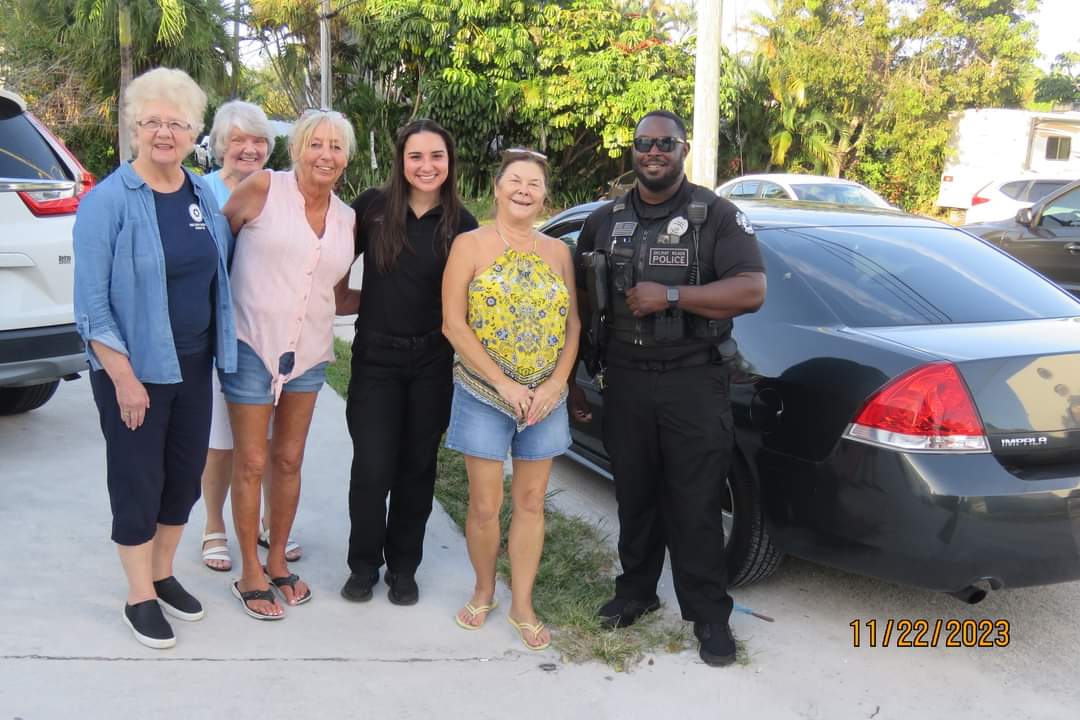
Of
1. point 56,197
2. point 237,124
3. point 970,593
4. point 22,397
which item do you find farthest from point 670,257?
point 22,397

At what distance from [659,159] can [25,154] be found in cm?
311

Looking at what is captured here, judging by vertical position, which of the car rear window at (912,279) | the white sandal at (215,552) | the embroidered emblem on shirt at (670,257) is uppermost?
the embroidered emblem on shirt at (670,257)

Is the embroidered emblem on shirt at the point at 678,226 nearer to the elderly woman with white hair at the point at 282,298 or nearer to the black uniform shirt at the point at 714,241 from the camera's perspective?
the black uniform shirt at the point at 714,241

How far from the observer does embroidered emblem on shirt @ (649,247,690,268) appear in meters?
3.10

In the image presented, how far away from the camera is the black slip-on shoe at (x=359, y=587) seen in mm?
3520

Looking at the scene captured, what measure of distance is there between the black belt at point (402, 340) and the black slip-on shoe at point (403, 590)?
89cm

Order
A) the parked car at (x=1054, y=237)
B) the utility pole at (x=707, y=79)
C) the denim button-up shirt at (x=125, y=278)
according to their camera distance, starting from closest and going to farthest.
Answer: the denim button-up shirt at (x=125, y=278)
the parked car at (x=1054, y=237)
the utility pole at (x=707, y=79)

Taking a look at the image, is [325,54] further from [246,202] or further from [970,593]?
[970,593]

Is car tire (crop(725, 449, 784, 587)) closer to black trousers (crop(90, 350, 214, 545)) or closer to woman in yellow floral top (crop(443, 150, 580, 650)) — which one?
woman in yellow floral top (crop(443, 150, 580, 650))

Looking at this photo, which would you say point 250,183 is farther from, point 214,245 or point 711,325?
point 711,325

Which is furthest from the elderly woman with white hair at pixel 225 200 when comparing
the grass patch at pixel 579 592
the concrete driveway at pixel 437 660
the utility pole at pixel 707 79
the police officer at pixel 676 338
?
the utility pole at pixel 707 79

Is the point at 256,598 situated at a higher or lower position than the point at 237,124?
lower

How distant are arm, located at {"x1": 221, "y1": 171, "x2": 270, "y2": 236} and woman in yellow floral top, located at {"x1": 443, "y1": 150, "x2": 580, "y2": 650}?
2.16 feet

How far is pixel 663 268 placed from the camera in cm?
311
